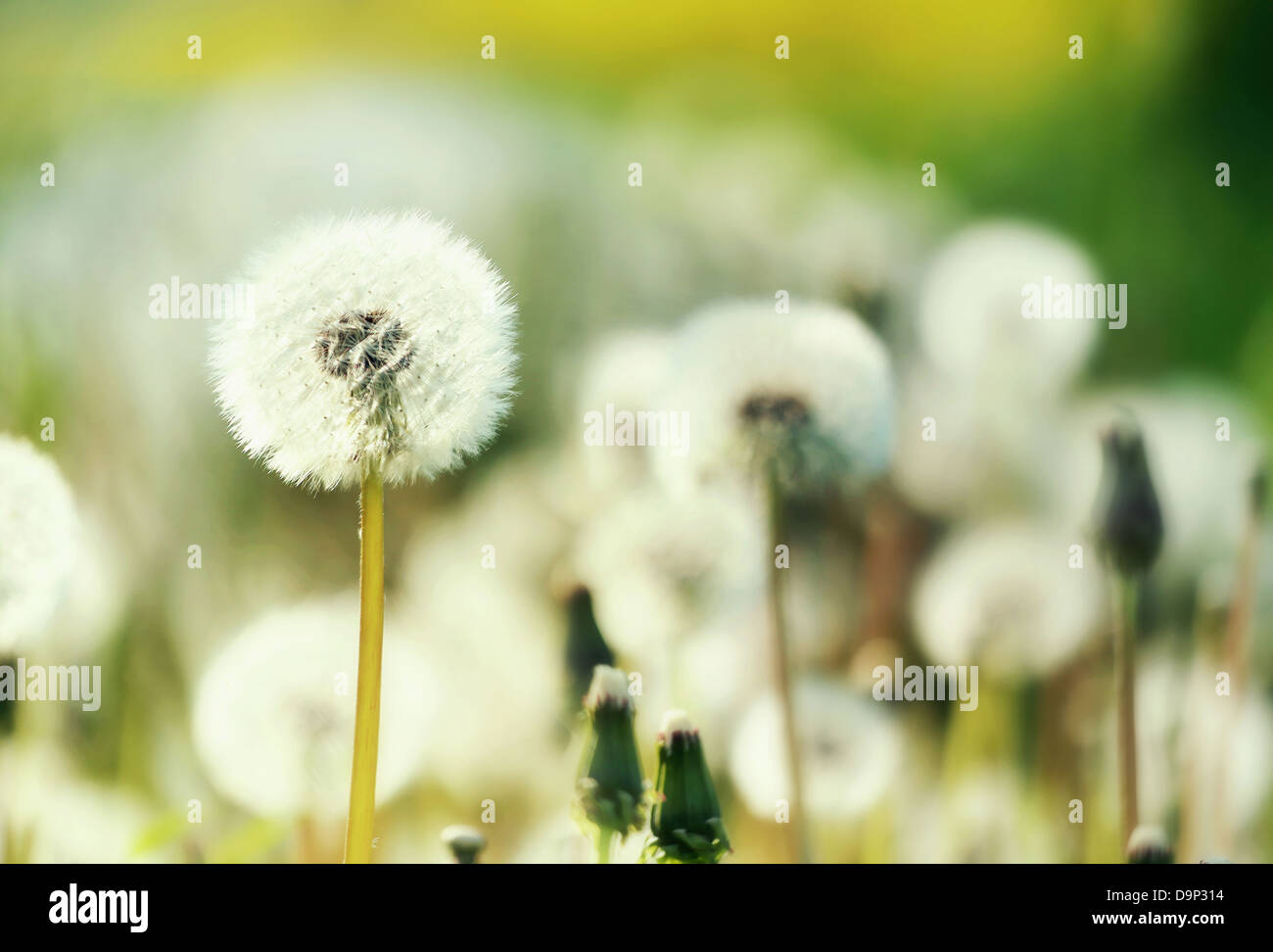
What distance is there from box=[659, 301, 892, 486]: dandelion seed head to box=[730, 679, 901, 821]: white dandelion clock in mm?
306

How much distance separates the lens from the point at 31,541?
4.15 feet

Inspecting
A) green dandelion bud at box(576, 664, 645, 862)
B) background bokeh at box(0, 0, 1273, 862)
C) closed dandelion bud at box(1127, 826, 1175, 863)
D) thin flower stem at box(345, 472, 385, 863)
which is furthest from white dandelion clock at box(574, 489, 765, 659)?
A: closed dandelion bud at box(1127, 826, 1175, 863)

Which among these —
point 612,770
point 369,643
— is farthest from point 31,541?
point 612,770

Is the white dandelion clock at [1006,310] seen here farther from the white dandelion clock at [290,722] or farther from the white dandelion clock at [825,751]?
the white dandelion clock at [290,722]

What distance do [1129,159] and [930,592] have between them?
2.13 feet

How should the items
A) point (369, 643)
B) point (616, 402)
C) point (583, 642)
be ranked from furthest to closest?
1. point (616, 402)
2. point (583, 642)
3. point (369, 643)

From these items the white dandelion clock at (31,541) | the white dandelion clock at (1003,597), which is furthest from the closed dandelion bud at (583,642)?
the white dandelion clock at (31,541)

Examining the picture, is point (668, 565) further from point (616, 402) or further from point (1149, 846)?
point (1149, 846)

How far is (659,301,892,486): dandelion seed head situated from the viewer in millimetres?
1243

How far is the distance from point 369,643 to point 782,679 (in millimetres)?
545

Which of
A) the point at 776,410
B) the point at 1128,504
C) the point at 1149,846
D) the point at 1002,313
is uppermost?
the point at 1002,313

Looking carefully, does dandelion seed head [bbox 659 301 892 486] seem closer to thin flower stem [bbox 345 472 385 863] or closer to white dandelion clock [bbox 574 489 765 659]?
white dandelion clock [bbox 574 489 765 659]
